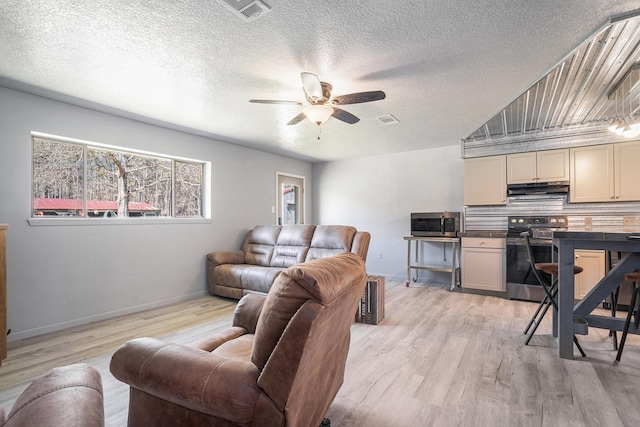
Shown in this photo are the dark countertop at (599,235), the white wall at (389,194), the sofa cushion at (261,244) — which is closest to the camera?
the dark countertop at (599,235)

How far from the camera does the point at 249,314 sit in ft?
6.41

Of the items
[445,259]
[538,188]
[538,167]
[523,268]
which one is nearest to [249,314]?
[523,268]

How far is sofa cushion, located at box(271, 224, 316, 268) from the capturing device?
4301 mm

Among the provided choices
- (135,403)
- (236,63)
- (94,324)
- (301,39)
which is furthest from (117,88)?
(135,403)

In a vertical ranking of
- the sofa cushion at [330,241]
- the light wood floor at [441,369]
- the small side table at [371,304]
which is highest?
the sofa cushion at [330,241]

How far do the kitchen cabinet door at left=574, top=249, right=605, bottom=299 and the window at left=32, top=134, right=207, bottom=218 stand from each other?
17.6ft

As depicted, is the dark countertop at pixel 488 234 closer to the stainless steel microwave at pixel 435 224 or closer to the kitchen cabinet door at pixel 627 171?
the stainless steel microwave at pixel 435 224

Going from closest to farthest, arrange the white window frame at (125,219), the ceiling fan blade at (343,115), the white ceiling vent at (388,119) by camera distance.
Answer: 1. the ceiling fan blade at (343,115)
2. the white window frame at (125,219)
3. the white ceiling vent at (388,119)

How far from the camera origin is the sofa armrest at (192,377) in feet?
3.51

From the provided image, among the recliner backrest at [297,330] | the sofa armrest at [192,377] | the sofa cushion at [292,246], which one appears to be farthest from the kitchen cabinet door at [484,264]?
the sofa armrest at [192,377]

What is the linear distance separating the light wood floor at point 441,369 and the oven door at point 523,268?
0.58 meters

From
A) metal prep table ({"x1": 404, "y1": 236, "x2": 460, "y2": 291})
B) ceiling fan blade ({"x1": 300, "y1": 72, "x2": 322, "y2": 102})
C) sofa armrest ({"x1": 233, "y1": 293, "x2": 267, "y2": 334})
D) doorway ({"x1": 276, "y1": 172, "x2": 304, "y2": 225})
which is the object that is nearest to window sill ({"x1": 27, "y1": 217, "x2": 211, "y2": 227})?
doorway ({"x1": 276, "y1": 172, "x2": 304, "y2": 225})

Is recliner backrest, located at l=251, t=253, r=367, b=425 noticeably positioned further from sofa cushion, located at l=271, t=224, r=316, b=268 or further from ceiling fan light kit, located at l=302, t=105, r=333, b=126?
sofa cushion, located at l=271, t=224, r=316, b=268

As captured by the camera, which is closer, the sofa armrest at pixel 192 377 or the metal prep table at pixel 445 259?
the sofa armrest at pixel 192 377
